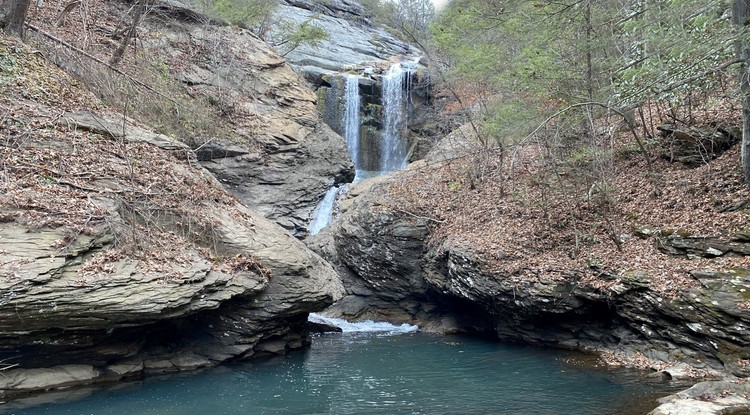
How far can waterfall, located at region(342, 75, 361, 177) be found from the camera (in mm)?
25312

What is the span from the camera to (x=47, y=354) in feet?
29.7

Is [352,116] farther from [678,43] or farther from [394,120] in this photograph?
[678,43]

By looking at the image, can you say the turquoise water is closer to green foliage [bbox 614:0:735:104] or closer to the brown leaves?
the brown leaves

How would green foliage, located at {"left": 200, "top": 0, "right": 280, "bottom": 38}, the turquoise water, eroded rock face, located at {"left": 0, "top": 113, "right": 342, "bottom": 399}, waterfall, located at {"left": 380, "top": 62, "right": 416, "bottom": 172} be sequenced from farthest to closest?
waterfall, located at {"left": 380, "top": 62, "right": 416, "bottom": 172} → green foliage, located at {"left": 200, "top": 0, "right": 280, "bottom": 38} → the turquoise water → eroded rock face, located at {"left": 0, "top": 113, "right": 342, "bottom": 399}

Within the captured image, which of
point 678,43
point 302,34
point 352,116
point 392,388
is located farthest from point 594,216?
point 302,34

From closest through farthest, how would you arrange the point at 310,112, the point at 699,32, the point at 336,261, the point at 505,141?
the point at 699,32 → the point at 505,141 → the point at 336,261 → the point at 310,112

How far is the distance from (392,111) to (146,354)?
18.4 metres

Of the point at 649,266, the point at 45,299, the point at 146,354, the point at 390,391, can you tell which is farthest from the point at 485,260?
the point at 45,299

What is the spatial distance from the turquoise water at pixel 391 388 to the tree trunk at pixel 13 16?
875 cm

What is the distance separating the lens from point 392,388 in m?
9.61

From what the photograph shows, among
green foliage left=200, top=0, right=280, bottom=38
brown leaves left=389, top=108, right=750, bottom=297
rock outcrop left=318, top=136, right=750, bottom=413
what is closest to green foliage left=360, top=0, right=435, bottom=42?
green foliage left=200, top=0, right=280, bottom=38

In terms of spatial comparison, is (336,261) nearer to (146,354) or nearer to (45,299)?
(146,354)

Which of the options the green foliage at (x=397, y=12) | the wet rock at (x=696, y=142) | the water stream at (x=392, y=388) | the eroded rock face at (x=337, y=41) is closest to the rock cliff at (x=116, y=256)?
the water stream at (x=392, y=388)

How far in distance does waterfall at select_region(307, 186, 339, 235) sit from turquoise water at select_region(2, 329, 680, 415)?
24.4 ft
